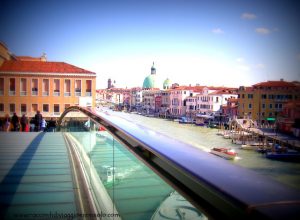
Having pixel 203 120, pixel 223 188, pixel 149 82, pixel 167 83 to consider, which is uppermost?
pixel 149 82

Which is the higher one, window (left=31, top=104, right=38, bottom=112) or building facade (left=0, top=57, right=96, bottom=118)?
building facade (left=0, top=57, right=96, bottom=118)

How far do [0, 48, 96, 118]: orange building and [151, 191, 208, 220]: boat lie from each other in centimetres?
1834

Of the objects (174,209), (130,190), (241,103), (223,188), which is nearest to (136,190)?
(130,190)

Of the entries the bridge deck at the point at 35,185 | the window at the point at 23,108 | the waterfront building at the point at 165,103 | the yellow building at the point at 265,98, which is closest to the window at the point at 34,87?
the window at the point at 23,108

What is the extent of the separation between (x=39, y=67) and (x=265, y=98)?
93.8ft

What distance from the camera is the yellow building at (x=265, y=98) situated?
34.3 metres

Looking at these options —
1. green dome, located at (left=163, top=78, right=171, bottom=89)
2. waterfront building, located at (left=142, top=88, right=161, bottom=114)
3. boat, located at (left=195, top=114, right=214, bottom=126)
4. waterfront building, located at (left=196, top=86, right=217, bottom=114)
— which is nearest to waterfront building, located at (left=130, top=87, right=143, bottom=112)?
waterfront building, located at (left=142, top=88, right=161, bottom=114)

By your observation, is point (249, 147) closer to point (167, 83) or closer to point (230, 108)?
point (230, 108)

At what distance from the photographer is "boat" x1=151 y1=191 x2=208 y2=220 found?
48 centimetres

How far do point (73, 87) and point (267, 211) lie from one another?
65.2 ft

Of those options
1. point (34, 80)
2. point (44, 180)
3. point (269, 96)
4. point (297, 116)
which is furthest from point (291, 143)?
point (44, 180)

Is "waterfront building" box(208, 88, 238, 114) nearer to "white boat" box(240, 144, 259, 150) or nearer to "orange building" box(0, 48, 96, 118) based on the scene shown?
"white boat" box(240, 144, 259, 150)

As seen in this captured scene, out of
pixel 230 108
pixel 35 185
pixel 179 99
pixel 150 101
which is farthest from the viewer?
pixel 150 101

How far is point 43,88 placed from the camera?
1928 cm
